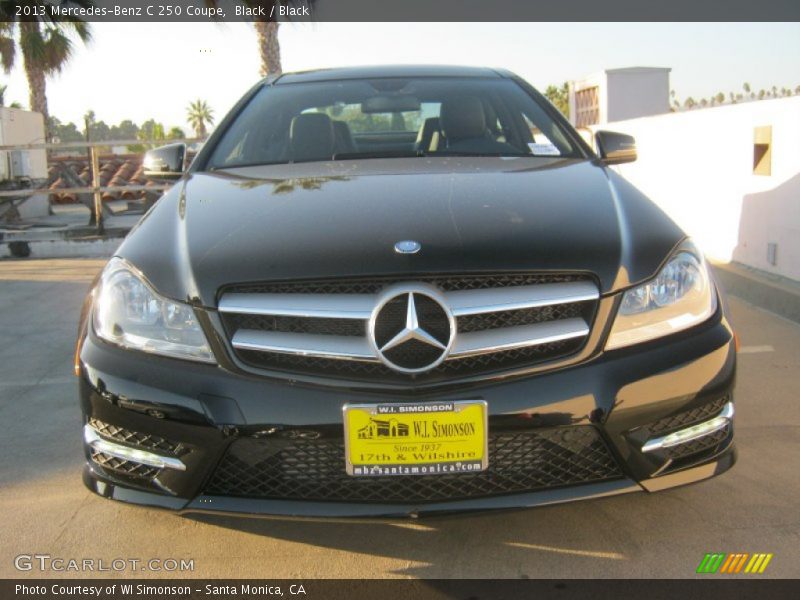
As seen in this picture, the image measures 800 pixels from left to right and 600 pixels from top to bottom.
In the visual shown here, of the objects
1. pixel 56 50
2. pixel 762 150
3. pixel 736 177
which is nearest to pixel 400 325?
pixel 762 150

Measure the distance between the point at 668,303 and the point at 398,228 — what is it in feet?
2.53

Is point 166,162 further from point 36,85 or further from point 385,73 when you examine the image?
point 36,85

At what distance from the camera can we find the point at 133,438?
240cm

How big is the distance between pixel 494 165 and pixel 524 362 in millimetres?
1147

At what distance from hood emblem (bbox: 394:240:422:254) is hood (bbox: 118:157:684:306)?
18 mm

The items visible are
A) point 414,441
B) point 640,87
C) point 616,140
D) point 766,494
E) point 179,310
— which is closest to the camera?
point 414,441

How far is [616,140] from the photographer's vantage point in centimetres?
370

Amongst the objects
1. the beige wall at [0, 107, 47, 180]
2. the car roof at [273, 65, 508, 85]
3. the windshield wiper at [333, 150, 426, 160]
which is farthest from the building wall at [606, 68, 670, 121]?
the windshield wiper at [333, 150, 426, 160]

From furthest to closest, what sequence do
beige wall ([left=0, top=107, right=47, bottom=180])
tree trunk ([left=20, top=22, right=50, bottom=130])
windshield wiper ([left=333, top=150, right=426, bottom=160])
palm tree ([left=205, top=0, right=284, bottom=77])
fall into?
tree trunk ([left=20, top=22, right=50, bottom=130])
beige wall ([left=0, top=107, right=47, bottom=180])
palm tree ([left=205, top=0, right=284, bottom=77])
windshield wiper ([left=333, top=150, right=426, bottom=160])

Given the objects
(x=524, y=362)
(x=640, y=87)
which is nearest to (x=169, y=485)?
(x=524, y=362)

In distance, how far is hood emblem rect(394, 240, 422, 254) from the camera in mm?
2381

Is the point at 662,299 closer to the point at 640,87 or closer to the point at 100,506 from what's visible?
the point at 100,506

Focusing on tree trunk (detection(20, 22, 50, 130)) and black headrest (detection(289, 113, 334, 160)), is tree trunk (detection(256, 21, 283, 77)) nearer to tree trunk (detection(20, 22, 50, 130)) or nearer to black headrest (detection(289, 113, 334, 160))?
tree trunk (detection(20, 22, 50, 130))

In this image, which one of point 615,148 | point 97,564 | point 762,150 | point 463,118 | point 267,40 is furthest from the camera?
point 267,40
